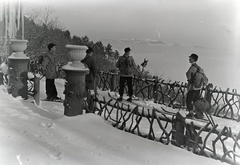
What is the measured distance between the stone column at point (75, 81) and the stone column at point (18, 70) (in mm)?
2107

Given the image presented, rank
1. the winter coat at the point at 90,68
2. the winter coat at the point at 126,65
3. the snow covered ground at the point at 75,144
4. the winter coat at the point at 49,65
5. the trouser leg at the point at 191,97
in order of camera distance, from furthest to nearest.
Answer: the winter coat at the point at 126,65
the winter coat at the point at 90,68
the winter coat at the point at 49,65
the trouser leg at the point at 191,97
the snow covered ground at the point at 75,144

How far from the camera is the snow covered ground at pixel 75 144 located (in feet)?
11.9

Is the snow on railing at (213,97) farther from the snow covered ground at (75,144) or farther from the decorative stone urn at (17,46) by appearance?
the snow covered ground at (75,144)

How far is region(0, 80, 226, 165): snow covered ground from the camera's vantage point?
11.9 ft

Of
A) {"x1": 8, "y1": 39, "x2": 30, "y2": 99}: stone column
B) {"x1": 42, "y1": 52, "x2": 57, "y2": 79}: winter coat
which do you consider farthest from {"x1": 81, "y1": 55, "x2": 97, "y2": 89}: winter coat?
{"x1": 8, "y1": 39, "x2": 30, "y2": 99}: stone column

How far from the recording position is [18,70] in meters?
7.77

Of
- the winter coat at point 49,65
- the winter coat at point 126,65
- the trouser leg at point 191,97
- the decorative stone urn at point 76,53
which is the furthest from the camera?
the winter coat at point 126,65

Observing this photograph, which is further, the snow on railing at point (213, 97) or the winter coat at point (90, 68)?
the snow on railing at point (213, 97)

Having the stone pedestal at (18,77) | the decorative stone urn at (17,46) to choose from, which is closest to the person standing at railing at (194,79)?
the stone pedestal at (18,77)

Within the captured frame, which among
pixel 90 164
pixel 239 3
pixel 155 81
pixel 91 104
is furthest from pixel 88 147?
pixel 155 81

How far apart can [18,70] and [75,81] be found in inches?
94.3

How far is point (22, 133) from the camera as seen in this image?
432 centimetres

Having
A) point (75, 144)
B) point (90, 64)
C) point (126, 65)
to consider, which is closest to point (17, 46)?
point (90, 64)

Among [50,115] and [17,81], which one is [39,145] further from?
[17,81]
